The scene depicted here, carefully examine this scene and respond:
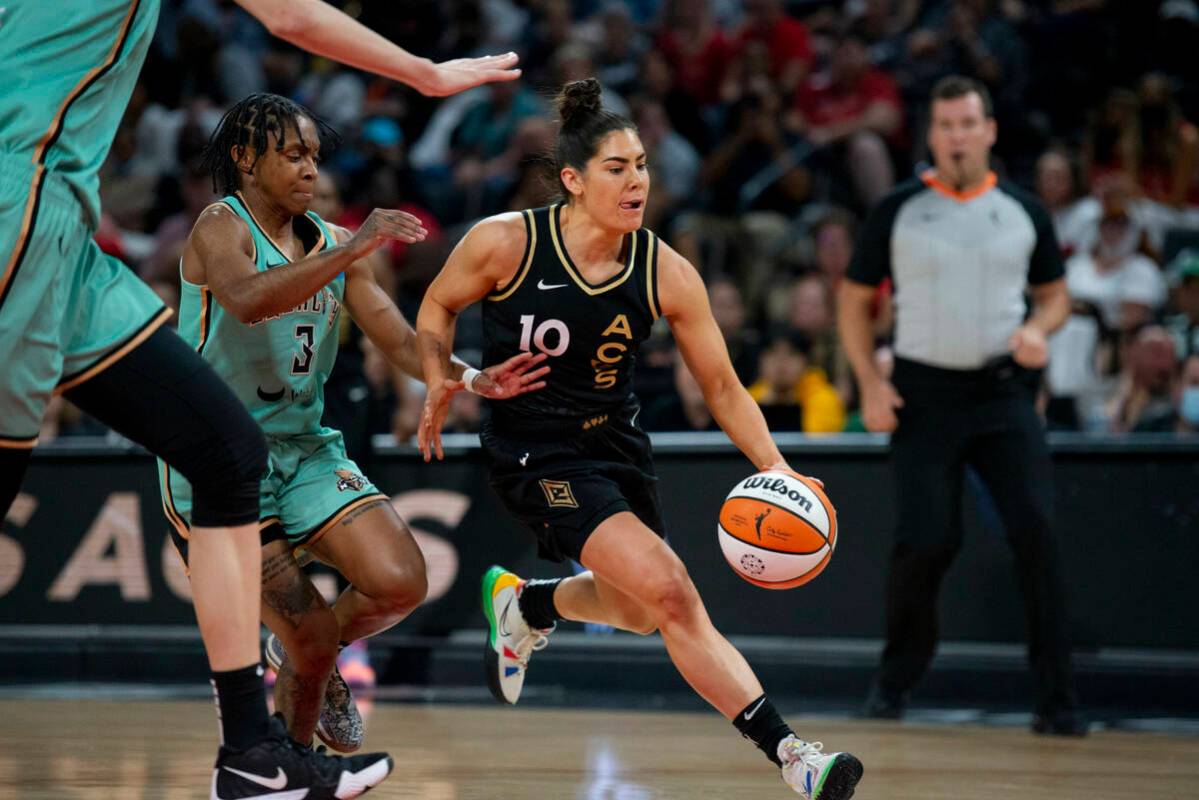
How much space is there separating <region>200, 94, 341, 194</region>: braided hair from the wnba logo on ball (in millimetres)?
1668

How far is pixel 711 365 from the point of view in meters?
5.12

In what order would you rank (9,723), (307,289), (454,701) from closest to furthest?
(307,289) → (9,723) → (454,701)

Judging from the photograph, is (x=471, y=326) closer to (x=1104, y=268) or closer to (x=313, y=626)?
(x=1104, y=268)

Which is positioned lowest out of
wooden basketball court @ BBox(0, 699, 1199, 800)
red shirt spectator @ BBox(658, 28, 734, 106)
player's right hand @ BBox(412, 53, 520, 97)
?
wooden basketball court @ BBox(0, 699, 1199, 800)

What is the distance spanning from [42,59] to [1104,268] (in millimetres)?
7656

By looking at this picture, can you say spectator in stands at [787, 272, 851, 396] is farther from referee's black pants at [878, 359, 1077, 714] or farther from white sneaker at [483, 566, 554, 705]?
white sneaker at [483, 566, 554, 705]

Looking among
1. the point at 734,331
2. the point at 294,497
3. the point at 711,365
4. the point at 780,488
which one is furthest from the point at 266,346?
the point at 734,331

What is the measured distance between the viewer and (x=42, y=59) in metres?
3.68

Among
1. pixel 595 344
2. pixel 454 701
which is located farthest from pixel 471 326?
pixel 595 344

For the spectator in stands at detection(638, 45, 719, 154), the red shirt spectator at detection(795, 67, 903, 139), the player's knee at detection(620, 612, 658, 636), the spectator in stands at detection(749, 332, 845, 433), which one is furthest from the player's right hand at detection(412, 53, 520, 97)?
the spectator in stands at detection(638, 45, 719, 154)

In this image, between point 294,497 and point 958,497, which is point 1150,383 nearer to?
point 958,497

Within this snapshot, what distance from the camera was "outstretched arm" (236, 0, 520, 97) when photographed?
3.69 metres

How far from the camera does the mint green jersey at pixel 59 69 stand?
12.0ft

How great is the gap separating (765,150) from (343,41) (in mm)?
8264
